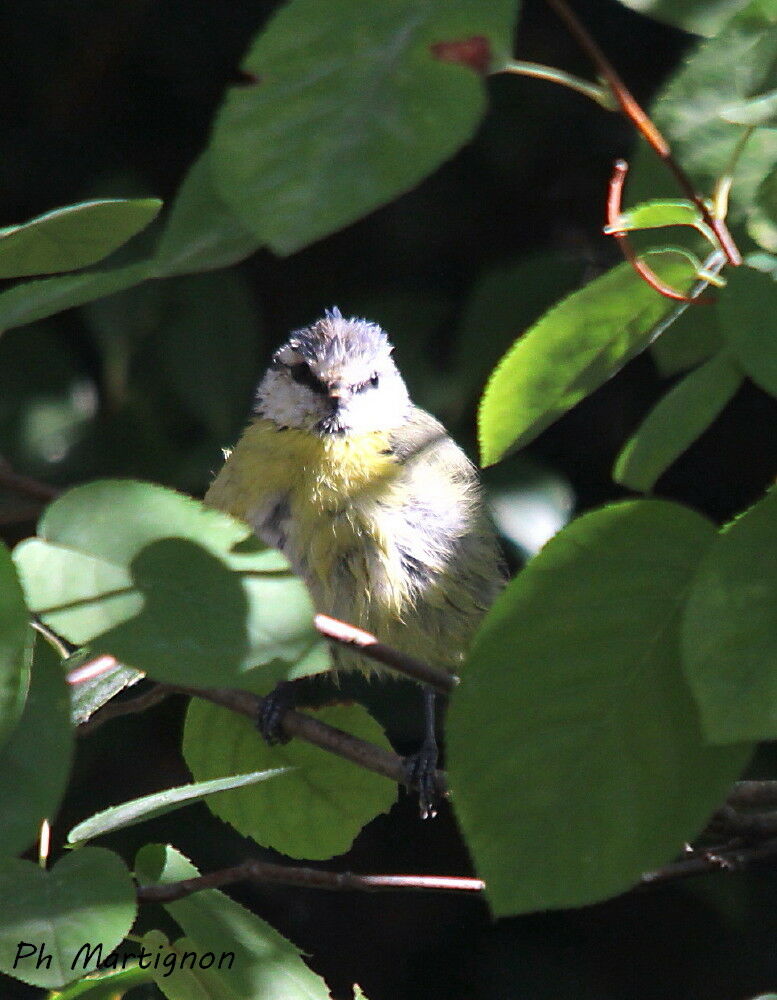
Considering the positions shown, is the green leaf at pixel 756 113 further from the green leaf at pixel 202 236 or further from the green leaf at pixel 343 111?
the green leaf at pixel 202 236

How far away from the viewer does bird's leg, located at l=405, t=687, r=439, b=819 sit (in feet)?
4.12

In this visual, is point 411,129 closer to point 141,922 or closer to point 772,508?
point 772,508

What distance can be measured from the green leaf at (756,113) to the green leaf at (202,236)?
0.25m

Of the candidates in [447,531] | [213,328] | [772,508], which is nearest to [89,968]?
[772,508]

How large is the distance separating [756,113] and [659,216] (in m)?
0.08

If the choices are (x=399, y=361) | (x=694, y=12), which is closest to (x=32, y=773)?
(x=694, y=12)

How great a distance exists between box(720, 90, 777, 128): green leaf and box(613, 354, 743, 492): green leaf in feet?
0.42

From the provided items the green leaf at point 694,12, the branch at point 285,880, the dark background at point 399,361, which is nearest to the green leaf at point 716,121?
the green leaf at point 694,12

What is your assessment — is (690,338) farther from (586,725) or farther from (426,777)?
(426,777)

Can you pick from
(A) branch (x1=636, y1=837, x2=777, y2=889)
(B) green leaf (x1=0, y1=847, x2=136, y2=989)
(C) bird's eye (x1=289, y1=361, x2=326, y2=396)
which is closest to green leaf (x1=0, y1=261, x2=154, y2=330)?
(B) green leaf (x1=0, y1=847, x2=136, y2=989)

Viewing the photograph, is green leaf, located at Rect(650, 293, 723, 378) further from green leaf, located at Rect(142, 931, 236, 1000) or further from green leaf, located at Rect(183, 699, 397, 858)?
green leaf, located at Rect(142, 931, 236, 1000)

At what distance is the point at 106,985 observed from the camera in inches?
Result: 37.0

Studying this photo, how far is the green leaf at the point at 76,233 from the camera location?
0.71m

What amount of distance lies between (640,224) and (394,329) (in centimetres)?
170
